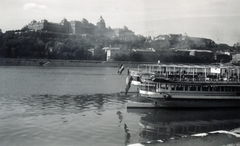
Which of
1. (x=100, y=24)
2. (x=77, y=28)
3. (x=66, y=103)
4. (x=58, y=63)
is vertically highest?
(x=100, y=24)

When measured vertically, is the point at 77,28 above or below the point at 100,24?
below

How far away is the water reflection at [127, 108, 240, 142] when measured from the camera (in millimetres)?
13123

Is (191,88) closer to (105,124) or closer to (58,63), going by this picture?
(105,124)

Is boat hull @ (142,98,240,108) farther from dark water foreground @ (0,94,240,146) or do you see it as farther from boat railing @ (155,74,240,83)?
boat railing @ (155,74,240,83)

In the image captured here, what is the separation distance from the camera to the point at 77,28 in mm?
100250

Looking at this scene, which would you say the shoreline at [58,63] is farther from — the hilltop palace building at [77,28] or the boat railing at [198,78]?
the boat railing at [198,78]

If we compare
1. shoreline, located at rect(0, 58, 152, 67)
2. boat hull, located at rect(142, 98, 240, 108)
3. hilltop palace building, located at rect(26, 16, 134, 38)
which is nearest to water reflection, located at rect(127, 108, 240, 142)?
boat hull, located at rect(142, 98, 240, 108)

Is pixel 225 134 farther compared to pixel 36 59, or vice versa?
pixel 36 59

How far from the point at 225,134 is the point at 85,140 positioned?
189 inches

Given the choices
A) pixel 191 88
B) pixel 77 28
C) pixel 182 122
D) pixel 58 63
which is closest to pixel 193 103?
pixel 191 88

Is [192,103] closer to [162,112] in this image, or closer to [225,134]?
[162,112]

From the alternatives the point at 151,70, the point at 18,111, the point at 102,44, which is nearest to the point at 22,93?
the point at 18,111

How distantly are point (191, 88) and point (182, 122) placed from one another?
274cm

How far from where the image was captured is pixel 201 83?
1722 cm
